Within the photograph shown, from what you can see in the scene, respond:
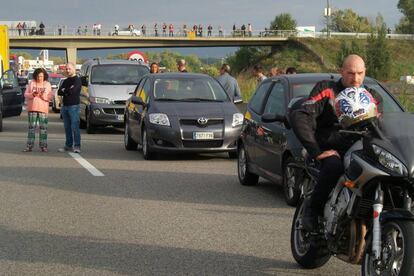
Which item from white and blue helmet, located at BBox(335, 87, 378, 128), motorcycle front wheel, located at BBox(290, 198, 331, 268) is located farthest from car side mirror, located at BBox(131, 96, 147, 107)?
white and blue helmet, located at BBox(335, 87, 378, 128)

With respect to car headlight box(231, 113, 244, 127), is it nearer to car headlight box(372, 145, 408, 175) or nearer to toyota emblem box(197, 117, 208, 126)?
toyota emblem box(197, 117, 208, 126)

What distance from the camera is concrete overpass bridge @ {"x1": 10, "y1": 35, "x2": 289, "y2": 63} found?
9488 cm

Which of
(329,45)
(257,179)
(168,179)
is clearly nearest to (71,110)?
(168,179)

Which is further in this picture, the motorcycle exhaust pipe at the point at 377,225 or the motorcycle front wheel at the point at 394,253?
the motorcycle exhaust pipe at the point at 377,225

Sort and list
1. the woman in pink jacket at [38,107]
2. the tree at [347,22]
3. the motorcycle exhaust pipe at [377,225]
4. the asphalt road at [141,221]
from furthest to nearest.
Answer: the tree at [347,22] < the woman in pink jacket at [38,107] < the asphalt road at [141,221] < the motorcycle exhaust pipe at [377,225]

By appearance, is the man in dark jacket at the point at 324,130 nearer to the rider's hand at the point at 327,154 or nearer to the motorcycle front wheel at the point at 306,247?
the rider's hand at the point at 327,154

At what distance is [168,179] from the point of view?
12219mm

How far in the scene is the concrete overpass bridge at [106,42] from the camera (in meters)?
94.9

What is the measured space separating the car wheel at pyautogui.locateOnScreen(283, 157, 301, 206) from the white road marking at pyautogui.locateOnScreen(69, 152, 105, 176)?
4.16 metres

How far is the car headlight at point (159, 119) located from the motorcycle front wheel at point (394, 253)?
9.54m

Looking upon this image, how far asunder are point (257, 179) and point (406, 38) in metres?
111

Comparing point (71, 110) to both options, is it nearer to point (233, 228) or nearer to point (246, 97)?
point (233, 228)

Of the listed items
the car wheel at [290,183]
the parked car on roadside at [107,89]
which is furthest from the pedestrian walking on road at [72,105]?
the car wheel at [290,183]

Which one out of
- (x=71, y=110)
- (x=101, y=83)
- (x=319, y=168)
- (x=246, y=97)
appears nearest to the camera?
(x=319, y=168)
